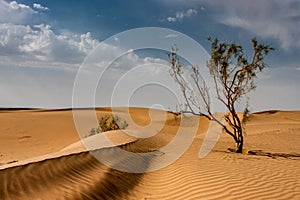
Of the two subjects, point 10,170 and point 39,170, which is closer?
point 10,170

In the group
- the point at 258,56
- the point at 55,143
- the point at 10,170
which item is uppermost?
the point at 258,56

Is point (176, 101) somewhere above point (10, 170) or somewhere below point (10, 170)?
above

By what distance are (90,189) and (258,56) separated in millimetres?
9723

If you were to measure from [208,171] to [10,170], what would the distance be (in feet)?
17.3

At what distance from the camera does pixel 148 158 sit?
11492 millimetres

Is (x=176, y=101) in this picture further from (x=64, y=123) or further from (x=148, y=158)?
(x=64, y=123)

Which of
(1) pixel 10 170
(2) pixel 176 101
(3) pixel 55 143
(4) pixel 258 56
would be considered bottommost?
(3) pixel 55 143

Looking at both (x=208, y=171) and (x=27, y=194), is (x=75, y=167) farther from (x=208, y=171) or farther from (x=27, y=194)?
(x=208, y=171)

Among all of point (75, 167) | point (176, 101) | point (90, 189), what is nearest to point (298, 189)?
point (90, 189)

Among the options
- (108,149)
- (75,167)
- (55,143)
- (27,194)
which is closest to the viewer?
(27,194)

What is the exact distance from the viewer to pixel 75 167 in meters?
7.78

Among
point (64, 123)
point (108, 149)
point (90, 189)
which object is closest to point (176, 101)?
point (108, 149)

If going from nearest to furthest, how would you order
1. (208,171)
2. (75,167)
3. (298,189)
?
1. (298,189)
2. (75,167)
3. (208,171)

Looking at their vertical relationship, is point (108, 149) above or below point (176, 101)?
below
